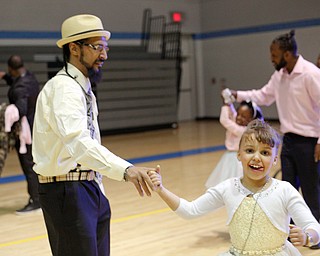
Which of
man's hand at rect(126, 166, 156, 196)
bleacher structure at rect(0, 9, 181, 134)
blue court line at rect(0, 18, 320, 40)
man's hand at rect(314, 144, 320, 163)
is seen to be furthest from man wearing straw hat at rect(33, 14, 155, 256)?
blue court line at rect(0, 18, 320, 40)

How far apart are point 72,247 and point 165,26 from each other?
47.8ft

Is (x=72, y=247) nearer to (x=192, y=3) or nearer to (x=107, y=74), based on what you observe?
(x=107, y=74)

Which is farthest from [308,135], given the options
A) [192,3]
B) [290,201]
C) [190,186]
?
[192,3]

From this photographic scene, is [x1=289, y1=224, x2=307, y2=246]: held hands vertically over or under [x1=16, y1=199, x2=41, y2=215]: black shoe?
over

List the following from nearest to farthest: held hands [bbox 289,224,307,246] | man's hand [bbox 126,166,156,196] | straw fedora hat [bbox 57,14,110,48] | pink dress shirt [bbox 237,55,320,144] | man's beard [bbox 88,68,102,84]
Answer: held hands [bbox 289,224,307,246] < man's hand [bbox 126,166,156,196] < straw fedora hat [bbox 57,14,110,48] < man's beard [bbox 88,68,102,84] < pink dress shirt [bbox 237,55,320,144]

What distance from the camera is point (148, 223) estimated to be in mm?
5629

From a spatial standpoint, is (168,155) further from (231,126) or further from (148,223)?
(231,126)

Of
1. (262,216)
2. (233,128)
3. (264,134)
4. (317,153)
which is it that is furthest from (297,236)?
(233,128)

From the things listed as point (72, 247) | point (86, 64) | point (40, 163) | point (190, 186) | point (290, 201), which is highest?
point (86, 64)

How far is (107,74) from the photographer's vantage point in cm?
1460

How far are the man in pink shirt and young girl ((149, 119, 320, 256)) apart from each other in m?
1.78

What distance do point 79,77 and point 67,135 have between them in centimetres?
42

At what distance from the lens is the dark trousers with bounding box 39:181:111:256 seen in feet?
9.27

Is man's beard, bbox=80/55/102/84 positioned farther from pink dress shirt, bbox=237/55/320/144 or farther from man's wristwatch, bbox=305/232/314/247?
pink dress shirt, bbox=237/55/320/144
